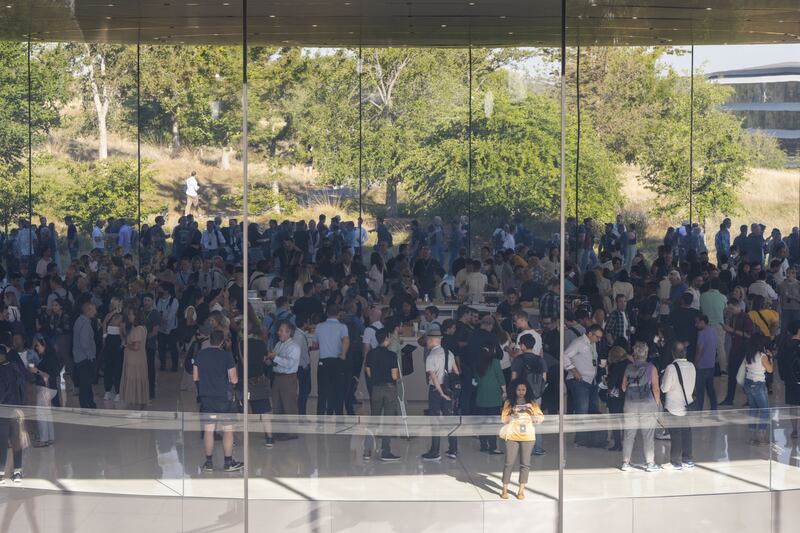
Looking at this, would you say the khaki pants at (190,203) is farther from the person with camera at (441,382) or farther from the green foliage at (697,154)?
the person with camera at (441,382)

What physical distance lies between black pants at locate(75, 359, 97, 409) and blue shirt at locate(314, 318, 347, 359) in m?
2.48

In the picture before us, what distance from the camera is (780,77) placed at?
18391 mm

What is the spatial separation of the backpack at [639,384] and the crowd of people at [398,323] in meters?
0.02

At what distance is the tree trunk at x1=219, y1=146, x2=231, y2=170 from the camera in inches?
670

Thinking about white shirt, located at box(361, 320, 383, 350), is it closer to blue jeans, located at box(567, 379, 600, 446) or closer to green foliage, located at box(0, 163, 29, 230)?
blue jeans, located at box(567, 379, 600, 446)

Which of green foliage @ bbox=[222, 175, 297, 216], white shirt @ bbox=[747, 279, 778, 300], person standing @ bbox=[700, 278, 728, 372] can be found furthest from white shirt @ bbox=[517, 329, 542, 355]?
green foliage @ bbox=[222, 175, 297, 216]

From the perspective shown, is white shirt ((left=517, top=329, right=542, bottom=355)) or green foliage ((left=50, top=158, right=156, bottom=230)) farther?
green foliage ((left=50, top=158, right=156, bottom=230))

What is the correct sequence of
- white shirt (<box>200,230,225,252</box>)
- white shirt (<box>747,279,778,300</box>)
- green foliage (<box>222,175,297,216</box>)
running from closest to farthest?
white shirt (<box>747,279,778,300</box>) < white shirt (<box>200,230,225,252</box>) < green foliage (<box>222,175,297,216</box>)

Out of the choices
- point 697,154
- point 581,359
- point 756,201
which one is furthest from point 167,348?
point 756,201

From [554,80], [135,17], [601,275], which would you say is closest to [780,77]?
[554,80]

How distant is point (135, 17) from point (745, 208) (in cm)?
932

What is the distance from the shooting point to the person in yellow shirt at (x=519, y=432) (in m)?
9.48

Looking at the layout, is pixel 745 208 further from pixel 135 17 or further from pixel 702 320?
pixel 135 17

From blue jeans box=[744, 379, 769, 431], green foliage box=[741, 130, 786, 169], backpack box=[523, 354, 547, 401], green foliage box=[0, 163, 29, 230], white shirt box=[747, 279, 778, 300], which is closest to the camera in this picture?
backpack box=[523, 354, 547, 401]
